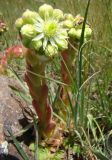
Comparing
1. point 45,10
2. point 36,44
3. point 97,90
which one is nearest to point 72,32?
point 45,10

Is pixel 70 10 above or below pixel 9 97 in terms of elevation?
above

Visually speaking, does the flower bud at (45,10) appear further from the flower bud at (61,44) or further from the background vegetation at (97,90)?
the background vegetation at (97,90)

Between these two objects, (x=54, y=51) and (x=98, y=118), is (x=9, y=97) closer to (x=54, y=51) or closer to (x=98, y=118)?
(x=98, y=118)

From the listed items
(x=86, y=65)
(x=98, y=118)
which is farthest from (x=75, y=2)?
(x=98, y=118)

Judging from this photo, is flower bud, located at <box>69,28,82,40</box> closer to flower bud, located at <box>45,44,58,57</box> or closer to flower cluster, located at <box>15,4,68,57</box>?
flower cluster, located at <box>15,4,68,57</box>

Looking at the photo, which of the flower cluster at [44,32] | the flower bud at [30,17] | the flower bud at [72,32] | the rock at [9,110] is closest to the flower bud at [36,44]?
the flower cluster at [44,32]

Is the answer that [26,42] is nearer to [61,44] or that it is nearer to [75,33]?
[61,44]
